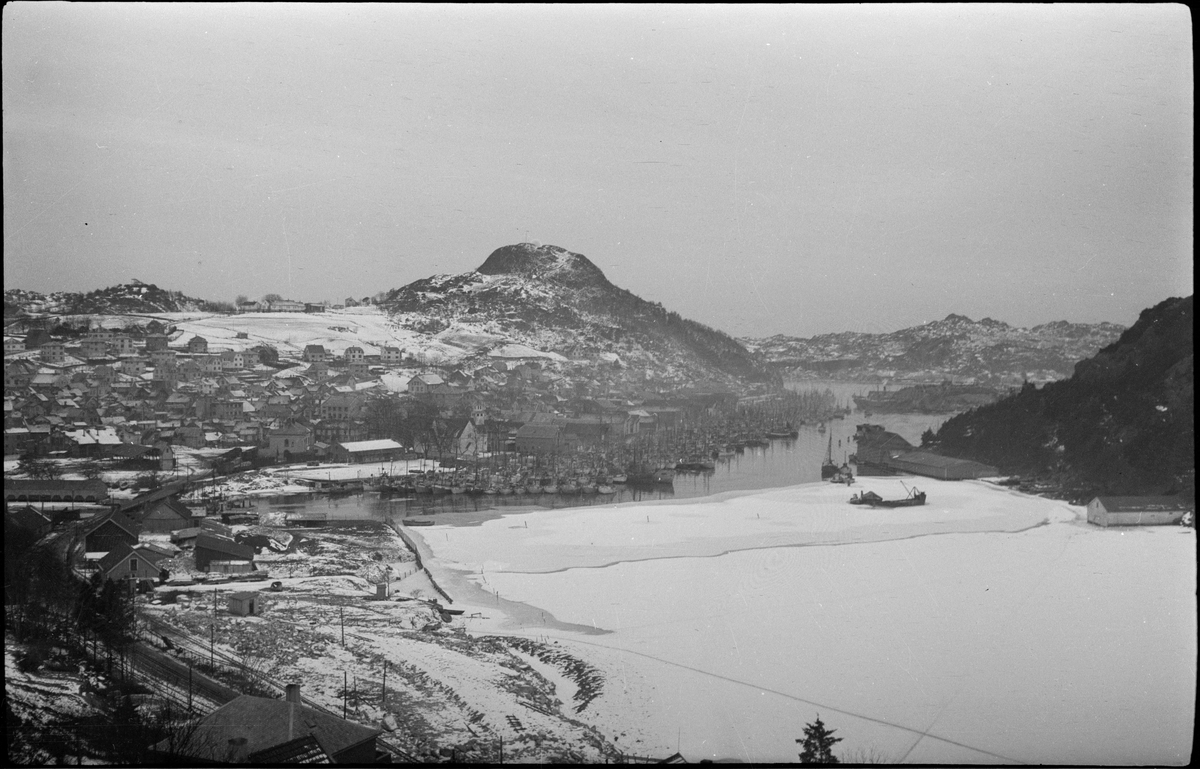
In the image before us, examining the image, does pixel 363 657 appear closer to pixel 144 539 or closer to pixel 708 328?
pixel 144 539

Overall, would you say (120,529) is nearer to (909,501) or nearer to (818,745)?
(818,745)


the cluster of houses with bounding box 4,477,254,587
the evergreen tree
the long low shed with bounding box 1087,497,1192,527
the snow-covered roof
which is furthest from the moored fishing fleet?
the evergreen tree

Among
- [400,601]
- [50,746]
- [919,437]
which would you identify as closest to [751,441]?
[919,437]

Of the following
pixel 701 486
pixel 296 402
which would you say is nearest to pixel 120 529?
pixel 296 402

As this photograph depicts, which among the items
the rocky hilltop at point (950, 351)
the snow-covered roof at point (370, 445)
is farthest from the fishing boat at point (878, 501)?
the snow-covered roof at point (370, 445)

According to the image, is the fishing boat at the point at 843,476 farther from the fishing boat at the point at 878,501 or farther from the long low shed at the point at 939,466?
the long low shed at the point at 939,466

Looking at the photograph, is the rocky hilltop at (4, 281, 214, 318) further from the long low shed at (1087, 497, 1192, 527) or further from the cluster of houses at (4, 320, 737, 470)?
the long low shed at (1087, 497, 1192, 527)
